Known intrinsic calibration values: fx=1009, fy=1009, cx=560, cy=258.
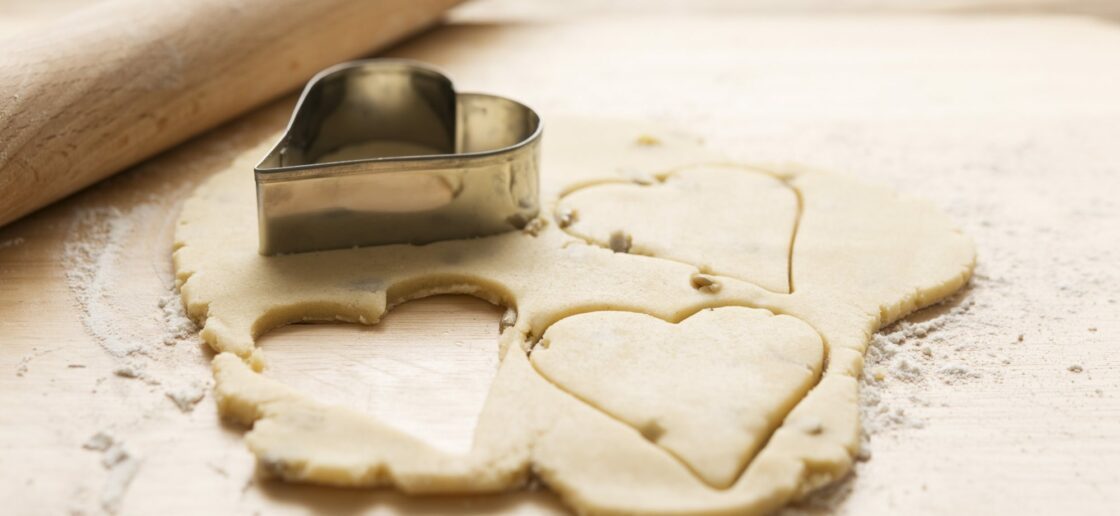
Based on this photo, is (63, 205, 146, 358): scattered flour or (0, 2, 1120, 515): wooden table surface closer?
(0, 2, 1120, 515): wooden table surface

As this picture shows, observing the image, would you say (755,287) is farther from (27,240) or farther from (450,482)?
(27,240)

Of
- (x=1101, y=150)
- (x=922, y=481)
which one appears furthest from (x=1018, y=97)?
(x=922, y=481)

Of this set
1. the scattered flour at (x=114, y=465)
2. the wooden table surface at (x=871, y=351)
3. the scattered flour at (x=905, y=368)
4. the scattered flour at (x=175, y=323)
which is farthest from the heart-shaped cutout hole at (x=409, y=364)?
the scattered flour at (x=905, y=368)

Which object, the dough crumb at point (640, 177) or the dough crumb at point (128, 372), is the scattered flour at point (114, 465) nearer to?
the dough crumb at point (128, 372)

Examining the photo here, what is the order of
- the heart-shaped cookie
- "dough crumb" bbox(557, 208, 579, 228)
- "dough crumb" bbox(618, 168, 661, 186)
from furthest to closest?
"dough crumb" bbox(618, 168, 661, 186), "dough crumb" bbox(557, 208, 579, 228), the heart-shaped cookie

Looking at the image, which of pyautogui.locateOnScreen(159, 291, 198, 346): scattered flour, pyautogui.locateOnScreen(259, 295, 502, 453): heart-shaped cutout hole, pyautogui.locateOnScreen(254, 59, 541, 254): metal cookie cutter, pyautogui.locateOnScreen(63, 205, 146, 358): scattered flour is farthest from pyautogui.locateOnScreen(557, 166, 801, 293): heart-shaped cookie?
pyautogui.locateOnScreen(63, 205, 146, 358): scattered flour

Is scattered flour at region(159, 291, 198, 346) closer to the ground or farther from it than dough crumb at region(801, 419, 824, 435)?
closer to the ground

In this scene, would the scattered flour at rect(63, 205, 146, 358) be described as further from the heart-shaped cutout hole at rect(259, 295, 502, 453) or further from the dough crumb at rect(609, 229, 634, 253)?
the dough crumb at rect(609, 229, 634, 253)

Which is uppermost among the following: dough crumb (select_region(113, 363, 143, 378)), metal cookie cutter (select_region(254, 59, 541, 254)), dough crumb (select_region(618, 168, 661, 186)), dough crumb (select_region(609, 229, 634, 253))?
metal cookie cutter (select_region(254, 59, 541, 254))

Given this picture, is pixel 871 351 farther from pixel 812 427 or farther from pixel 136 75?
pixel 136 75
